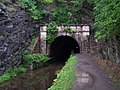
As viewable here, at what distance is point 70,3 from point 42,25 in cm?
462

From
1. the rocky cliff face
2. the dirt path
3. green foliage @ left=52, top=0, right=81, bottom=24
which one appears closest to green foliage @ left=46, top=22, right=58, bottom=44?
green foliage @ left=52, top=0, right=81, bottom=24

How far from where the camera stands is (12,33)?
20734 millimetres

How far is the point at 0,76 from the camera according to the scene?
A: 18078mm

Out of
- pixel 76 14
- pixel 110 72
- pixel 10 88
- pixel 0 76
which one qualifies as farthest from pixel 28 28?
pixel 110 72

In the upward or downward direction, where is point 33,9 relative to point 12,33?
upward

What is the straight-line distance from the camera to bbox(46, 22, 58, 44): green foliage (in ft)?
85.5

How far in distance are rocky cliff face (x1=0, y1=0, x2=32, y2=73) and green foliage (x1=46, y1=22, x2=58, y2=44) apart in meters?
2.36

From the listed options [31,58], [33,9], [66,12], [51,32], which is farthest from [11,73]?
[66,12]

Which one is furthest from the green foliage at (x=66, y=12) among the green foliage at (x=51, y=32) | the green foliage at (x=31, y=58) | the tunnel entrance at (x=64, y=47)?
the green foliage at (x=31, y=58)

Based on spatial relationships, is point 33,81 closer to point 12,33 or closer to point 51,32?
point 12,33

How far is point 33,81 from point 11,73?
2225mm

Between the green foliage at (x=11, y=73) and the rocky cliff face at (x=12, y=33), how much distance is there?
14.8 inches

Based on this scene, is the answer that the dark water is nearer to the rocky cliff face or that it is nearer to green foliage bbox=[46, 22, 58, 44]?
the rocky cliff face

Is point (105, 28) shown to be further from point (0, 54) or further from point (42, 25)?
point (42, 25)
